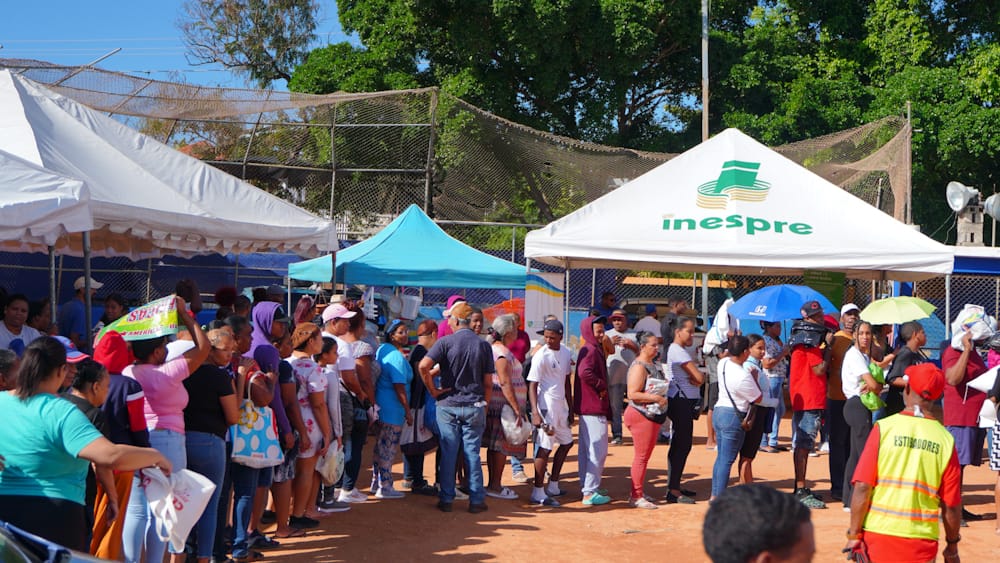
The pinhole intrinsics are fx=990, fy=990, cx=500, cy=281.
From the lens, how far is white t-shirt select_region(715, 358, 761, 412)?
Answer: 867 centimetres

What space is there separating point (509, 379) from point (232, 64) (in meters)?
25.3

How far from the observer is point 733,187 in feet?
35.0

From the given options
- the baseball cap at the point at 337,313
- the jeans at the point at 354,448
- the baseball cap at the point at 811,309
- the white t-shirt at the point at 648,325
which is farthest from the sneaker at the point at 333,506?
the white t-shirt at the point at 648,325

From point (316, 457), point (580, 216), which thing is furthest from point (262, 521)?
point (580, 216)

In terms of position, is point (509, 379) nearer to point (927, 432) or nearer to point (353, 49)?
point (927, 432)

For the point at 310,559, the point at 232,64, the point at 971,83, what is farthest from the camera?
the point at 232,64

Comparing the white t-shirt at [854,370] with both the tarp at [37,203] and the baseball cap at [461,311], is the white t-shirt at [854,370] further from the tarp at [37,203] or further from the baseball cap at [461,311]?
the tarp at [37,203]

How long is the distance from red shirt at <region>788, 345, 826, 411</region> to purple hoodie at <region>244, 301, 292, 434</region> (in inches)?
202

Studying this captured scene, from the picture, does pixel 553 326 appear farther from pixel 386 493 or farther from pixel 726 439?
pixel 386 493

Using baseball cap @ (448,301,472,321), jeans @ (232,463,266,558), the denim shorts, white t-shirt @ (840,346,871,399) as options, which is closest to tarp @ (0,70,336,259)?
baseball cap @ (448,301,472,321)

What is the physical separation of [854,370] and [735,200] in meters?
2.47

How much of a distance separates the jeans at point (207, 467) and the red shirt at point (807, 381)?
230 inches

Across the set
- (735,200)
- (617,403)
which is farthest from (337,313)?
(617,403)

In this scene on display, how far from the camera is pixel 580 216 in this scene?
10.6 meters
